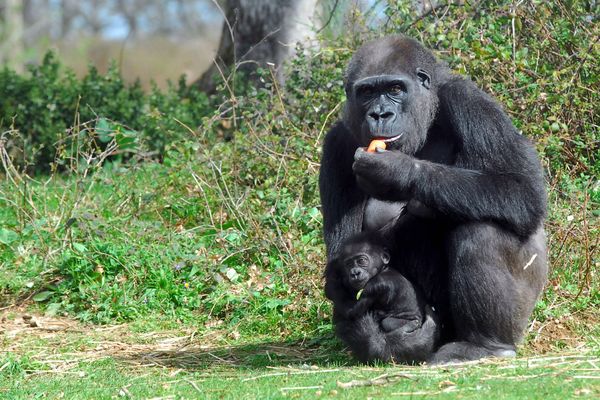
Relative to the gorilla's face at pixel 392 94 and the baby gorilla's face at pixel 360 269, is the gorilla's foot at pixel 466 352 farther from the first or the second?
the gorilla's face at pixel 392 94

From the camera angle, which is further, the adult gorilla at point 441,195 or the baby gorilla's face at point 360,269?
the baby gorilla's face at point 360,269

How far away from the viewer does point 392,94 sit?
17.2 ft

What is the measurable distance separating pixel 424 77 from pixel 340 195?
0.80 m

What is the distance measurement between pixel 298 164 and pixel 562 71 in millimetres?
2149

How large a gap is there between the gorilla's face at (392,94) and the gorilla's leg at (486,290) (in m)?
0.62

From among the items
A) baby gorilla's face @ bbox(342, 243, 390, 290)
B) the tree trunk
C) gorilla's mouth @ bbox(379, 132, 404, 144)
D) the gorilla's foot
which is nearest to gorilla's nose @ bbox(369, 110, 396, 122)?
gorilla's mouth @ bbox(379, 132, 404, 144)

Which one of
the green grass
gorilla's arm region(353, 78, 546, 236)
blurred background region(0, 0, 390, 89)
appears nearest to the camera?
the green grass

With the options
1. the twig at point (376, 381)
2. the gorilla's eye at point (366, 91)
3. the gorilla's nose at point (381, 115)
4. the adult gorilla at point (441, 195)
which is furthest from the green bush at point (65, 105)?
the twig at point (376, 381)

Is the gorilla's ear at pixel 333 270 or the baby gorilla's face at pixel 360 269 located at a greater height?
the baby gorilla's face at pixel 360 269

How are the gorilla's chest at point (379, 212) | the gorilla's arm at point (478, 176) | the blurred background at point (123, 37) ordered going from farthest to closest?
the blurred background at point (123, 37), the gorilla's chest at point (379, 212), the gorilla's arm at point (478, 176)

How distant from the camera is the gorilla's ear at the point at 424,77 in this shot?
535cm

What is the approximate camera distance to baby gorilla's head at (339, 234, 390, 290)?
510 cm

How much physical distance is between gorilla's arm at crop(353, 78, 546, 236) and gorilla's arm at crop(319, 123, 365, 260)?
0.36 m

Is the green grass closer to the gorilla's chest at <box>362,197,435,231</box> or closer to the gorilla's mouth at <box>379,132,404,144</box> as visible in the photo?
the gorilla's chest at <box>362,197,435,231</box>
